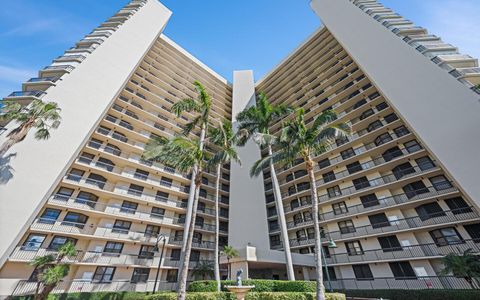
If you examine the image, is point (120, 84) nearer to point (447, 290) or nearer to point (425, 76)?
point (425, 76)

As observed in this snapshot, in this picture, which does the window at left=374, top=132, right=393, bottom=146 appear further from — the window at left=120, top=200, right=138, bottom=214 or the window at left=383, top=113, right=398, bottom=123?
the window at left=120, top=200, right=138, bottom=214

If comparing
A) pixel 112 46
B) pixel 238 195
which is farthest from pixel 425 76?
pixel 112 46

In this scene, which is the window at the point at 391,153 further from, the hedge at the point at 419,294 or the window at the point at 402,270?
the hedge at the point at 419,294

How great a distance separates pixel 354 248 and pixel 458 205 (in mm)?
10612

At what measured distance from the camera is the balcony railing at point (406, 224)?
17373 mm

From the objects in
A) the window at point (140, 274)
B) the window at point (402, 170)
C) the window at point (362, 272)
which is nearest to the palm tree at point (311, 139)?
the window at point (402, 170)

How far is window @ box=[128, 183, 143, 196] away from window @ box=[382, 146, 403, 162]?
107ft

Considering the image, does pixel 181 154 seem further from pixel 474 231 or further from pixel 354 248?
pixel 474 231

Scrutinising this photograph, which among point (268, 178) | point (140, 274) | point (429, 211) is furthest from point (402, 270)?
point (140, 274)

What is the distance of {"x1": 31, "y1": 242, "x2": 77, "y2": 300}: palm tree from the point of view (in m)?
14.9

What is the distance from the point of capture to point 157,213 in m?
26.4

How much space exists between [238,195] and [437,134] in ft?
80.6

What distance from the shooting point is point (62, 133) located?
20.3 m

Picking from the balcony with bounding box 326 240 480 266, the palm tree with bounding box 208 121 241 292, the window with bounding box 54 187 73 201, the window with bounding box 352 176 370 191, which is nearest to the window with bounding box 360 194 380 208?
the window with bounding box 352 176 370 191
